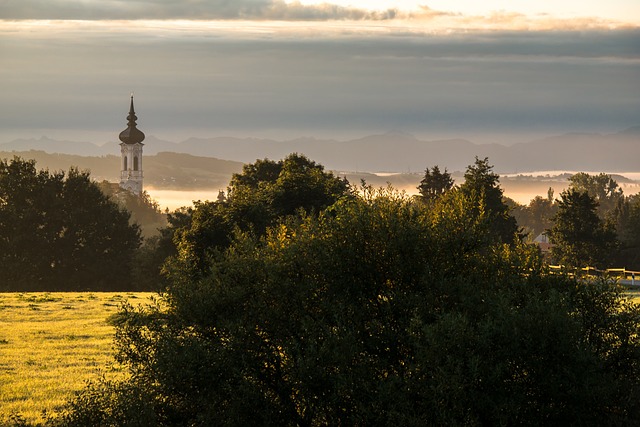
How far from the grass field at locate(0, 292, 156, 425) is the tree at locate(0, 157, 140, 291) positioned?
35.6 meters

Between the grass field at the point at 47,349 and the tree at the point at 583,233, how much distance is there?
5964 cm

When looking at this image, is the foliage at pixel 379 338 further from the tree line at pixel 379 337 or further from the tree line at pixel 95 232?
the tree line at pixel 95 232

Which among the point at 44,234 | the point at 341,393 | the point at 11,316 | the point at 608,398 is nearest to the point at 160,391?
the point at 341,393

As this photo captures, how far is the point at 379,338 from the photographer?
94.7ft

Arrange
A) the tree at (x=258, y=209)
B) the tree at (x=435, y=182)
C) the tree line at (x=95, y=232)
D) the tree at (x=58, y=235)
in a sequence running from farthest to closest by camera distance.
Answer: the tree at (x=435, y=182)
the tree at (x=58, y=235)
the tree line at (x=95, y=232)
the tree at (x=258, y=209)

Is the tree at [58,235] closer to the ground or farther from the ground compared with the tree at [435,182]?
closer to the ground

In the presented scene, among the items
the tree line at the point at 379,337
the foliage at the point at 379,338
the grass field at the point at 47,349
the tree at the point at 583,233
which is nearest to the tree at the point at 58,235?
the grass field at the point at 47,349

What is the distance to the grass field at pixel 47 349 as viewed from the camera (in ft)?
108

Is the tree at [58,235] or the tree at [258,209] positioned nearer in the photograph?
the tree at [258,209]

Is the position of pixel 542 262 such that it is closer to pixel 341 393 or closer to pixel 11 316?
pixel 341 393

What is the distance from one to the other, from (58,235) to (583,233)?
190 feet

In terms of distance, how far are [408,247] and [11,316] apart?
97.4 feet

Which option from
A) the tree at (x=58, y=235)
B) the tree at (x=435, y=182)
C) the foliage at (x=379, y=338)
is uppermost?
the foliage at (x=379, y=338)

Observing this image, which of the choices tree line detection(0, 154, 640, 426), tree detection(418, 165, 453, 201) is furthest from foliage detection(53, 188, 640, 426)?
tree detection(418, 165, 453, 201)
